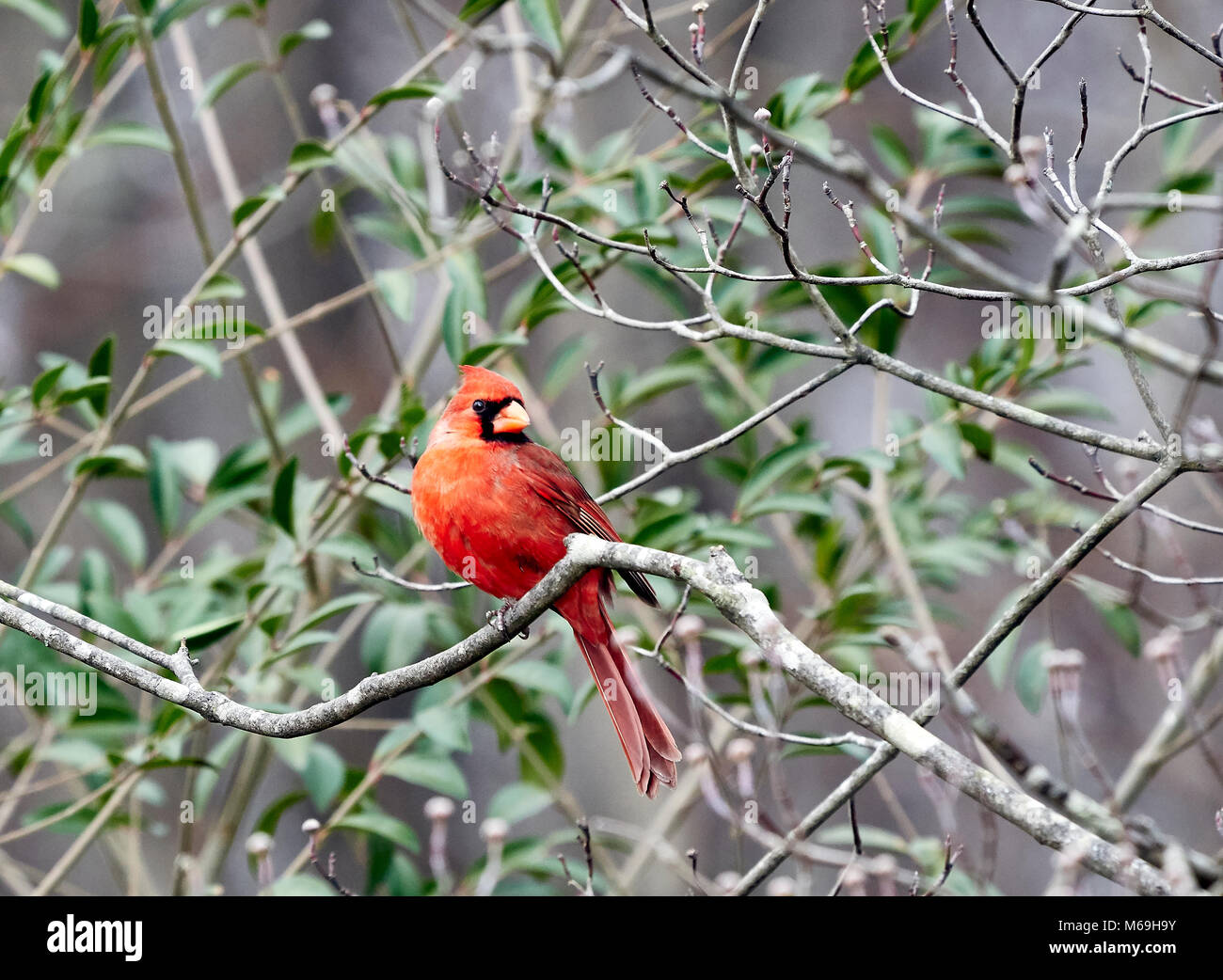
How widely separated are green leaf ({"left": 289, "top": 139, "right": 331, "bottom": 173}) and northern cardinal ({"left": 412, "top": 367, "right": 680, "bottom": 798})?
608 mm

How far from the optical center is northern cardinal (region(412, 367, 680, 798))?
2.73m

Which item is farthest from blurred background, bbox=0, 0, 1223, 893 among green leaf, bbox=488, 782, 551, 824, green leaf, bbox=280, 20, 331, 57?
green leaf, bbox=280, 20, 331, 57

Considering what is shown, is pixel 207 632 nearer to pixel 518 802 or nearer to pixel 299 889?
pixel 299 889

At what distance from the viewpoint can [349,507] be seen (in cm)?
321

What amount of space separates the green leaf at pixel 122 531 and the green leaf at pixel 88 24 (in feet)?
4.25

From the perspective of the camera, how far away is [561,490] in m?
2.93

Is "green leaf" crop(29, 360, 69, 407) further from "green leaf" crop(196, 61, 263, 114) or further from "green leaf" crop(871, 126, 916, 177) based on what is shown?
"green leaf" crop(871, 126, 916, 177)

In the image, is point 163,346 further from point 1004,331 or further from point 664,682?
point 664,682

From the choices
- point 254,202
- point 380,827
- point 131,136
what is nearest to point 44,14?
point 131,136

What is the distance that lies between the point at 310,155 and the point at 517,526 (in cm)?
104

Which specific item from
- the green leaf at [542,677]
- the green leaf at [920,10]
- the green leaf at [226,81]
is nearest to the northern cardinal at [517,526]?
the green leaf at [542,677]

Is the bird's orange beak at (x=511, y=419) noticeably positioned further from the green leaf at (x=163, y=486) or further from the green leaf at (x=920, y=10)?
the green leaf at (x=920, y=10)

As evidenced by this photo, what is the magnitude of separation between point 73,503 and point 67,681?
0.48m

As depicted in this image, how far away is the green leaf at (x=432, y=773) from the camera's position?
3131mm
